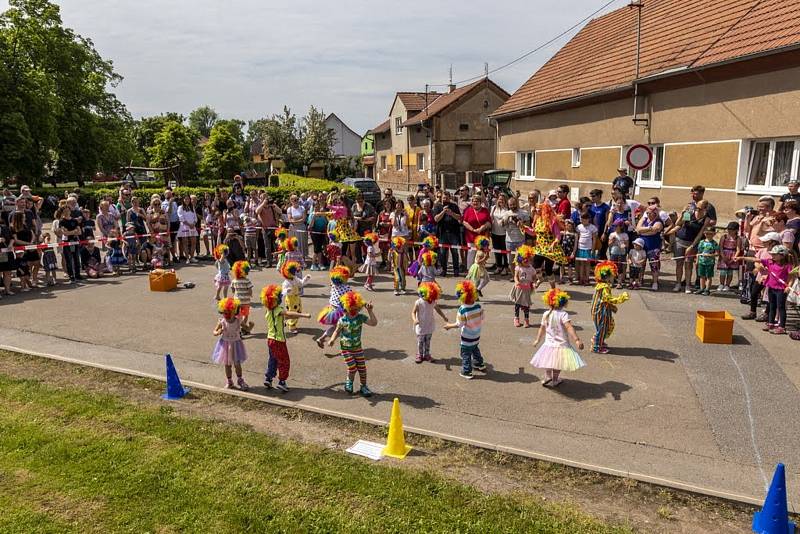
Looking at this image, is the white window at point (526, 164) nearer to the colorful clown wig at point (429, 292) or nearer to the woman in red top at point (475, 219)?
the woman in red top at point (475, 219)

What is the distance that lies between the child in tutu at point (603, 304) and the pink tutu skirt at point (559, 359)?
154 cm

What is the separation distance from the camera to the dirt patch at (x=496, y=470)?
4.83m

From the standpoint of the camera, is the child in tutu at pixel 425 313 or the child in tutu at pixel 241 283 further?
the child in tutu at pixel 241 283

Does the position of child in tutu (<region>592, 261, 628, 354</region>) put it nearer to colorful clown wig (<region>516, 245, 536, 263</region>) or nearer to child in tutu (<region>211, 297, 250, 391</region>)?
colorful clown wig (<region>516, 245, 536, 263</region>)

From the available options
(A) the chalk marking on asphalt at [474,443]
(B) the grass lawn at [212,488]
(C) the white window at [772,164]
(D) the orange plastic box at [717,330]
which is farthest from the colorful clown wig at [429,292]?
(C) the white window at [772,164]

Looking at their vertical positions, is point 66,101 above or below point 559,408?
above

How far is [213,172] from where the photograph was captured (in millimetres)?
59031

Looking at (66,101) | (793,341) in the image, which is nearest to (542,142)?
(793,341)

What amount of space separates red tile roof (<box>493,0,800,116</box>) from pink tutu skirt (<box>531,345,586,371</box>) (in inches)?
416

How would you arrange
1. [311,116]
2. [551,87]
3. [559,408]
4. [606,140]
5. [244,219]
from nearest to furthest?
[559,408], [244,219], [606,140], [551,87], [311,116]

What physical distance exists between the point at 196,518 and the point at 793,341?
915 centimetres

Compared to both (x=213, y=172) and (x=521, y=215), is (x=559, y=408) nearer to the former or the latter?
(x=521, y=215)

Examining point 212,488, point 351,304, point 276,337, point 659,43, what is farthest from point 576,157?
point 212,488

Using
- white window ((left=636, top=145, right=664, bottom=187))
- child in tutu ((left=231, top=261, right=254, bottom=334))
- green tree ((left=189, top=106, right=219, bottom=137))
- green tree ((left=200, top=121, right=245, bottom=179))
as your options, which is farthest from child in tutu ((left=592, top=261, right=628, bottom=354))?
green tree ((left=189, top=106, right=219, bottom=137))
